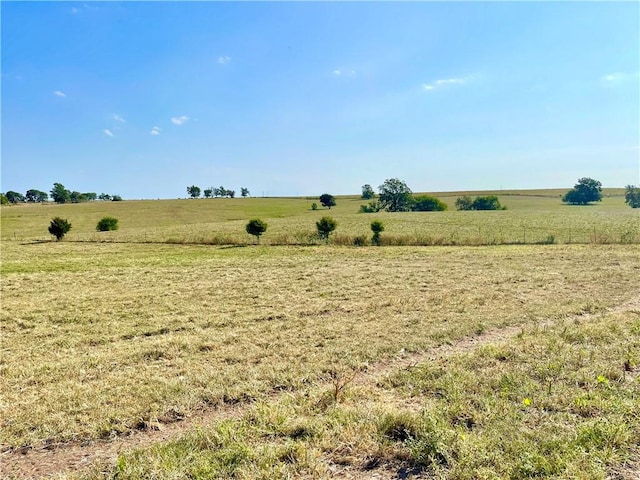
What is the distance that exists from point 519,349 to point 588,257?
15911 mm

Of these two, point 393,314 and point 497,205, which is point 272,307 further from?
point 497,205

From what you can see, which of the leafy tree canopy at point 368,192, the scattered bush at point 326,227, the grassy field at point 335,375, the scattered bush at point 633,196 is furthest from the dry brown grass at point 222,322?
the leafy tree canopy at point 368,192

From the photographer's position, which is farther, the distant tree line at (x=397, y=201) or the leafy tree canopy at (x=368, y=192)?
the leafy tree canopy at (x=368, y=192)

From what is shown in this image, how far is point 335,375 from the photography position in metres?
5.50

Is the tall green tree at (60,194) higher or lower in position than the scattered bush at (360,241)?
higher

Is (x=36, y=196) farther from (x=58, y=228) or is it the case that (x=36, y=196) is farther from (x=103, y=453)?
(x=103, y=453)

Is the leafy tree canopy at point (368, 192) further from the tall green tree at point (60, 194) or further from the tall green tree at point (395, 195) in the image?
the tall green tree at point (60, 194)

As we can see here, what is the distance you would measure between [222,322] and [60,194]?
142 metres

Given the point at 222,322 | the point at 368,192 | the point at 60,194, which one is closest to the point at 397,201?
the point at 368,192

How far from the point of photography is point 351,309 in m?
9.54

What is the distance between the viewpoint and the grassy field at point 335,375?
11.2 feet

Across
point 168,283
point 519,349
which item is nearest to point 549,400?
point 519,349

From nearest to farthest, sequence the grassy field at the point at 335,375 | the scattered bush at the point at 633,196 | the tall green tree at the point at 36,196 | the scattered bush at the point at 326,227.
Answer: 1. the grassy field at the point at 335,375
2. the scattered bush at the point at 326,227
3. the scattered bush at the point at 633,196
4. the tall green tree at the point at 36,196

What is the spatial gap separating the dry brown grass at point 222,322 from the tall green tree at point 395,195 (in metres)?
69.0
